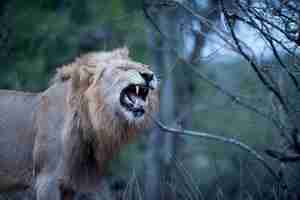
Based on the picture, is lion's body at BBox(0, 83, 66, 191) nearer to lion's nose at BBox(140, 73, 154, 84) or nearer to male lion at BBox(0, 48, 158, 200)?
male lion at BBox(0, 48, 158, 200)

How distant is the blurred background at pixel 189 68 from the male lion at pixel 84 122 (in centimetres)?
36

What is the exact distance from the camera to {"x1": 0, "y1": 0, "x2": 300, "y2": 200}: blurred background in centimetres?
620

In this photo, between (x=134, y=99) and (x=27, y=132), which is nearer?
(x=134, y=99)

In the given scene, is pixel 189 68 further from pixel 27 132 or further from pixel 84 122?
pixel 84 122

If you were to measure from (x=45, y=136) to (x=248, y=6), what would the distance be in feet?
7.90

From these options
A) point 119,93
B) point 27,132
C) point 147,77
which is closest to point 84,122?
point 119,93

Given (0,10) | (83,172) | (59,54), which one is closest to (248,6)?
(83,172)

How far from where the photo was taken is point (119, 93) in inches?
251

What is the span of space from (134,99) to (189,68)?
397cm

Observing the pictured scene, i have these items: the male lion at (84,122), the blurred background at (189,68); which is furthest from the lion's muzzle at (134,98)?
the blurred background at (189,68)

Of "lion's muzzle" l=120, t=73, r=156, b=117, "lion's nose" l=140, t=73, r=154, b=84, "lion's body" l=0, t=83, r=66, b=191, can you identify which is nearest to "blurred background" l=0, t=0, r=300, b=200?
"lion's body" l=0, t=83, r=66, b=191

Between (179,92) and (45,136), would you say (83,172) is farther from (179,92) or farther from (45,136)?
(179,92)

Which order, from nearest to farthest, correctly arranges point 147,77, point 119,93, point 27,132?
point 147,77, point 119,93, point 27,132

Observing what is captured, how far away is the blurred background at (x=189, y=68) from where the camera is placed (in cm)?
620
